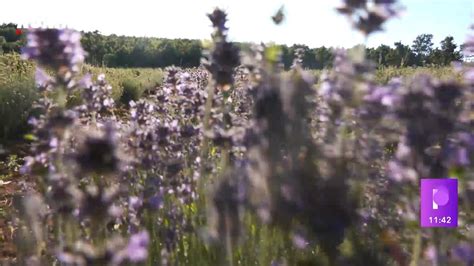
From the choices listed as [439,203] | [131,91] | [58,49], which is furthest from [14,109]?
[439,203]

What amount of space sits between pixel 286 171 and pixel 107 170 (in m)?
0.40

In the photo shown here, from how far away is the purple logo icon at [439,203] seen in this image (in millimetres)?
1501

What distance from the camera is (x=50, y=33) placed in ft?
5.84

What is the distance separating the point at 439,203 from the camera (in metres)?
1.58

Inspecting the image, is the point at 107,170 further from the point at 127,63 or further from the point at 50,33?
the point at 127,63

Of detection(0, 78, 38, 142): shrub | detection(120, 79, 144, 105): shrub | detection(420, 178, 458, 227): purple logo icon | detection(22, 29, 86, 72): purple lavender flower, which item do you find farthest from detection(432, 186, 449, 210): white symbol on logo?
detection(120, 79, 144, 105): shrub

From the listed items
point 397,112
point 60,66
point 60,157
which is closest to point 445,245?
point 397,112

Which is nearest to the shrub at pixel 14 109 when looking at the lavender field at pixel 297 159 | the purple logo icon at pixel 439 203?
the lavender field at pixel 297 159

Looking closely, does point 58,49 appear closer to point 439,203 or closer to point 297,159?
point 297,159

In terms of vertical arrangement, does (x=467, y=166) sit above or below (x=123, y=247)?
above

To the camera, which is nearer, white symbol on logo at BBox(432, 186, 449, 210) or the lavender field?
the lavender field

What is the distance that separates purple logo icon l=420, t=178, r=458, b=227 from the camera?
59.1 inches

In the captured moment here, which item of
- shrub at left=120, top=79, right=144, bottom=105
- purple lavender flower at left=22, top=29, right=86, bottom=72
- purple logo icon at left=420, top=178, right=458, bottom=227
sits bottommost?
purple logo icon at left=420, top=178, right=458, bottom=227

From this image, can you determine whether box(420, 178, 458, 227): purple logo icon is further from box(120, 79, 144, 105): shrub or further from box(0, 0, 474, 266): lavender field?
box(120, 79, 144, 105): shrub
